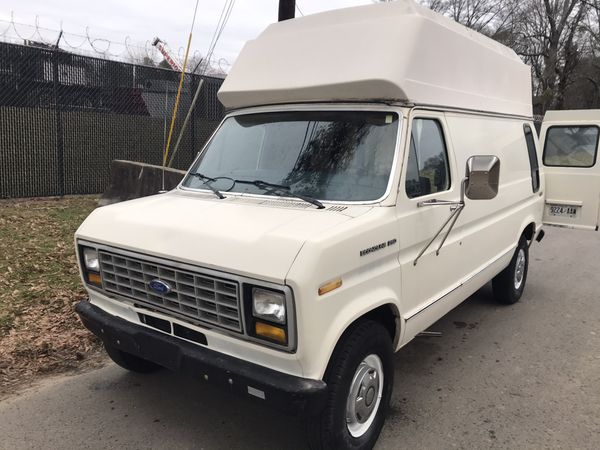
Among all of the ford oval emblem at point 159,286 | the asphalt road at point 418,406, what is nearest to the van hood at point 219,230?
the ford oval emblem at point 159,286

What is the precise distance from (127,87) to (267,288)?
9709 millimetres

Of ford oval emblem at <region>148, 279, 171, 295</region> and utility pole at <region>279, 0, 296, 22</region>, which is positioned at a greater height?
utility pole at <region>279, 0, 296, 22</region>

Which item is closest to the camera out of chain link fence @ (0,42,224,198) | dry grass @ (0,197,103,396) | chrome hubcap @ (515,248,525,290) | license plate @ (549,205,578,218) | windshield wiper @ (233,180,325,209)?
windshield wiper @ (233,180,325,209)

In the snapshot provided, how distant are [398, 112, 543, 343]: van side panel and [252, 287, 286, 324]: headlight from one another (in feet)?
3.47

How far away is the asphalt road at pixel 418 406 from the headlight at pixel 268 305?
50cm

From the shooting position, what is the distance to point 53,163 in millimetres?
10188

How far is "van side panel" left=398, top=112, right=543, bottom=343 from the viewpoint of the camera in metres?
3.36

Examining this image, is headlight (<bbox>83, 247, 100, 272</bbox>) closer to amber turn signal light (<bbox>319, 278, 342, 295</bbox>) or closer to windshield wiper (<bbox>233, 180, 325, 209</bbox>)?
windshield wiper (<bbox>233, 180, 325, 209</bbox>)

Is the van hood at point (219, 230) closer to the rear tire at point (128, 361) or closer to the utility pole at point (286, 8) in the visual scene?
the rear tire at point (128, 361)

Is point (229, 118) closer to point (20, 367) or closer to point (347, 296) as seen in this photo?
point (347, 296)

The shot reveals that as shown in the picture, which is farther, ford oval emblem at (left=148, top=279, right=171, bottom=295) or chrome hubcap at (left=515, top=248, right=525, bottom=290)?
chrome hubcap at (left=515, top=248, right=525, bottom=290)

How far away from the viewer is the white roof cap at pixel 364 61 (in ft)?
11.0

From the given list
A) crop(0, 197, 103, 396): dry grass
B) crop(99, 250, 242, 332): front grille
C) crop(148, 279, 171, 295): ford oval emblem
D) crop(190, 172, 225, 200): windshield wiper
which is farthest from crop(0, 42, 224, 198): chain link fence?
crop(148, 279, 171, 295): ford oval emblem

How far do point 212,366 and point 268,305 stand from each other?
50cm
